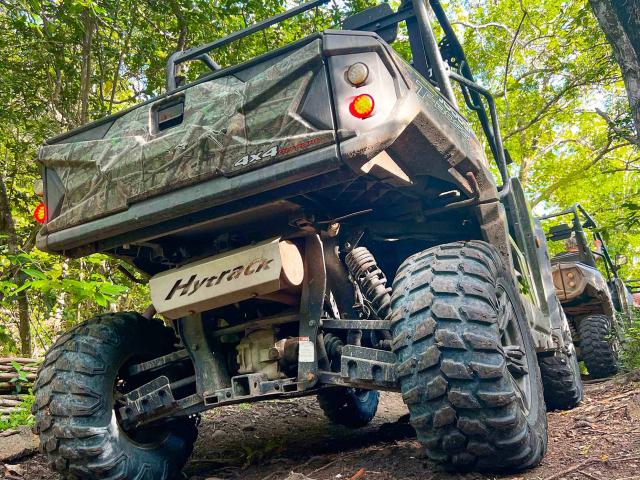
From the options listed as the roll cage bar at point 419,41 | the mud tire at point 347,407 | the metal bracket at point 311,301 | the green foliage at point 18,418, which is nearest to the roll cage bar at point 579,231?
the mud tire at point 347,407

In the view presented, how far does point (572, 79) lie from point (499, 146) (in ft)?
30.7

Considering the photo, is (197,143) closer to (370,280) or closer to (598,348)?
(370,280)

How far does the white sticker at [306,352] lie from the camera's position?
2770 mm

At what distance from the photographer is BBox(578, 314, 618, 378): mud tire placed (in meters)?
7.21

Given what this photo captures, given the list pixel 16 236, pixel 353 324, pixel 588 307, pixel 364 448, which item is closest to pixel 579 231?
pixel 588 307

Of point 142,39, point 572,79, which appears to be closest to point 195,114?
point 142,39

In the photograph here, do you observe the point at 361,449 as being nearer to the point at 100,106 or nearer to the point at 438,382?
the point at 438,382

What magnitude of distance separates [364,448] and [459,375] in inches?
59.7

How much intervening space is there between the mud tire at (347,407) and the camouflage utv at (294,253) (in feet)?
5.48

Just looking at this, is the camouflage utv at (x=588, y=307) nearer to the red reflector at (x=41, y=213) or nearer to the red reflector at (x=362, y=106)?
the red reflector at (x=362, y=106)

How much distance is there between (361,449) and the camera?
3.47m

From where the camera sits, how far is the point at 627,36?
13.0 ft

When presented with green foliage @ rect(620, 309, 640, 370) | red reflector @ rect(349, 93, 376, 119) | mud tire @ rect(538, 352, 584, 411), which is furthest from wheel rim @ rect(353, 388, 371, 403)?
red reflector @ rect(349, 93, 376, 119)

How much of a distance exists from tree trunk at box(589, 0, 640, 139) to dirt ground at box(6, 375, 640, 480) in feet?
6.81
